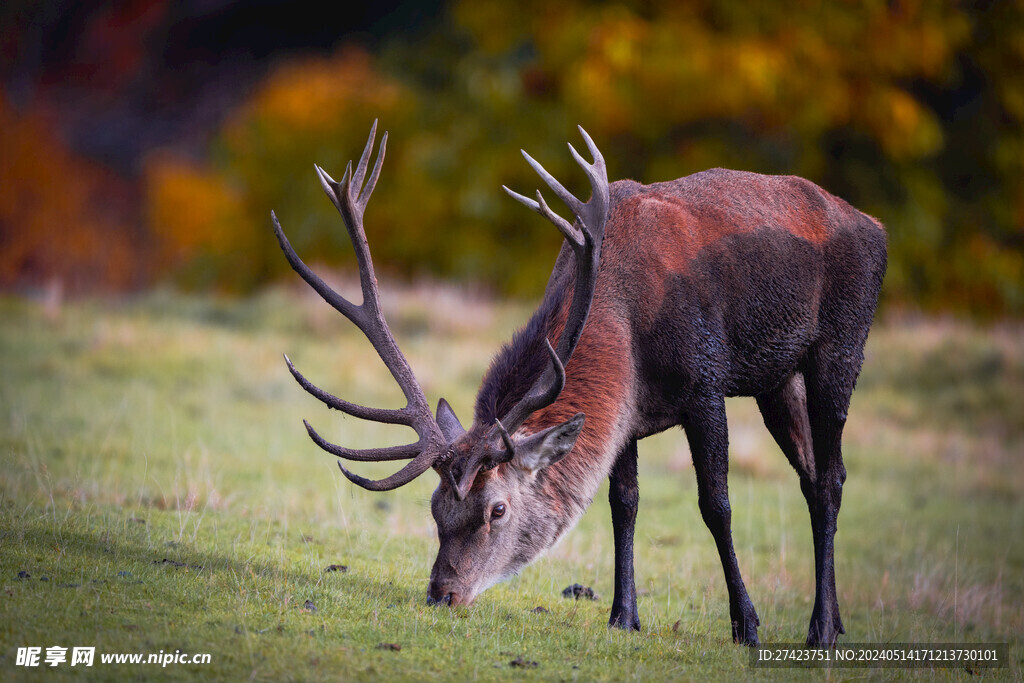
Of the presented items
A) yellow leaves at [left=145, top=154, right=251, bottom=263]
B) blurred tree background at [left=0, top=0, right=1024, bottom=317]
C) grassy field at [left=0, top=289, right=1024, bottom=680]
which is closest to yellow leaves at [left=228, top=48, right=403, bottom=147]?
blurred tree background at [left=0, top=0, right=1024, bottom=317]

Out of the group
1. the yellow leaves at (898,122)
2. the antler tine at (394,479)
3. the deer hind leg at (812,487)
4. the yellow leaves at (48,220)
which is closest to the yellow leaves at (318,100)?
the yellow leaves at (48,220)

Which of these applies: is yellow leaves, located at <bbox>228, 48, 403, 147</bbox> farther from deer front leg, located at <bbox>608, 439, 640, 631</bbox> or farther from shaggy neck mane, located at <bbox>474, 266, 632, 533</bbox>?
Answer: shaggy neck mane, located at <bbox>474, 266, 632, 533</bbox>

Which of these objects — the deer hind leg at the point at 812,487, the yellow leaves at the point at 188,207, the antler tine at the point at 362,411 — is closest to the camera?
the antler tine at the point at 362,411

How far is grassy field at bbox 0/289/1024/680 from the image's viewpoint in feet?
17.5

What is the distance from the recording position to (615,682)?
5215 millimetres

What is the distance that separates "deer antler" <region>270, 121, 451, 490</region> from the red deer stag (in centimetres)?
1

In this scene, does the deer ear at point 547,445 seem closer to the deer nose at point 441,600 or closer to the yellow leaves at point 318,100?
the deer nose at point 441,600

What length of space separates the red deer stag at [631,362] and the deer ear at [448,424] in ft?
0.04

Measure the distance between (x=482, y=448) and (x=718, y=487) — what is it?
1.51 m

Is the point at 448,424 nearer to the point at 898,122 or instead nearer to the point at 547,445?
the point at 547,445

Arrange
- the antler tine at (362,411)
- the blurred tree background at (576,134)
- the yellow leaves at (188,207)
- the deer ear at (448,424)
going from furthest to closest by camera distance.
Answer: the yellow leaves at (188,207) → the blurred tree background at (576,134) → the deer ear at (448,424) → the antler tine at (362,411)

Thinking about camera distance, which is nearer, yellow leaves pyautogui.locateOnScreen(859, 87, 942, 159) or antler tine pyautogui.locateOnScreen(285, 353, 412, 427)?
→ antler tine pyautogui.locateOnScreen(285, 353, 412, 427)

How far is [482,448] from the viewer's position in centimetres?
610

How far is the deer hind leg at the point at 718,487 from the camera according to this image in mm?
6594
